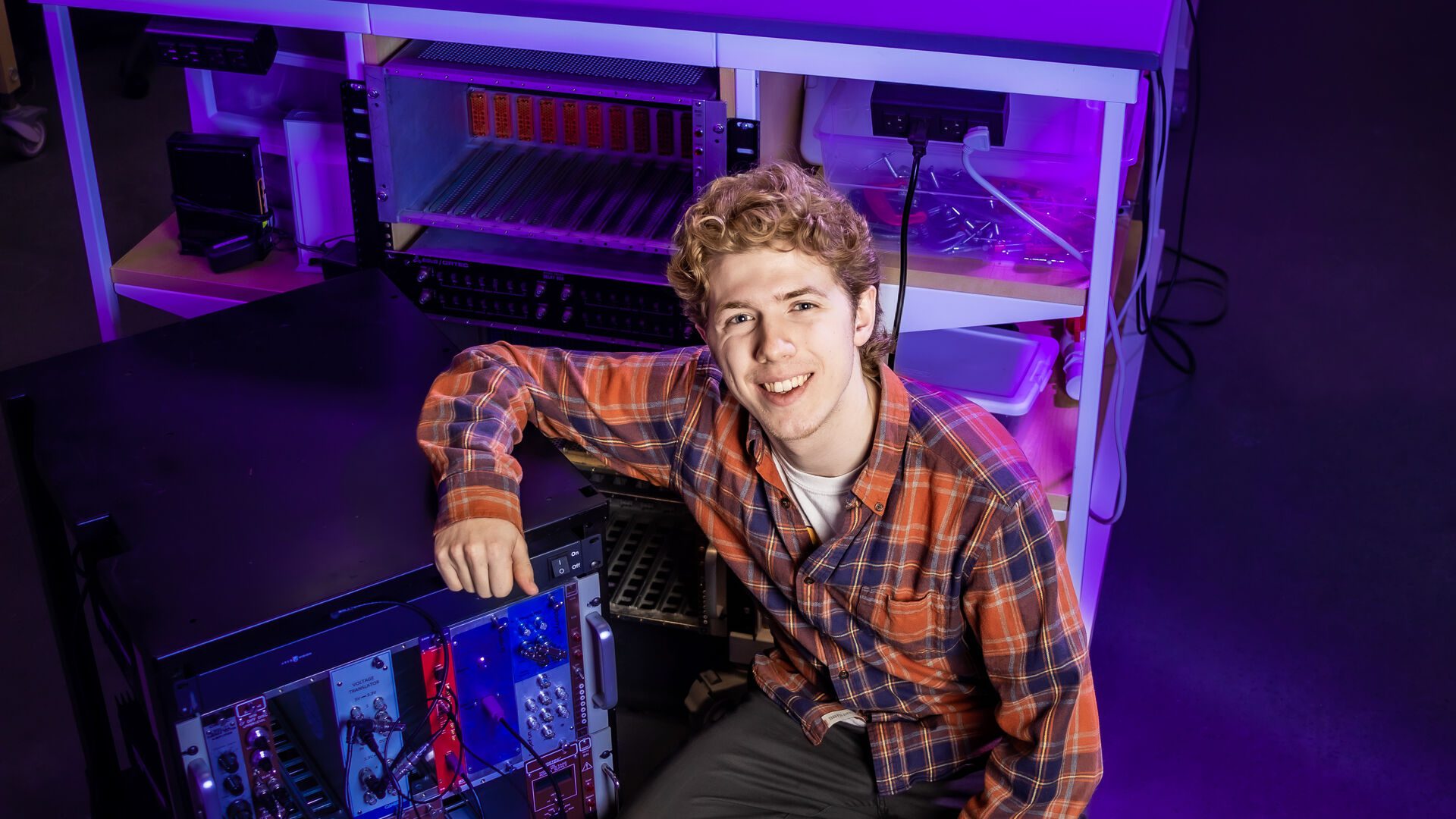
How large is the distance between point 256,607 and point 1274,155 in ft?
11.6

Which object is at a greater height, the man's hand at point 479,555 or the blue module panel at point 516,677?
the man's hand at point 479,555

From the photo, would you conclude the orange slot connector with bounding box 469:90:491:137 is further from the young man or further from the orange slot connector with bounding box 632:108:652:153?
the young man

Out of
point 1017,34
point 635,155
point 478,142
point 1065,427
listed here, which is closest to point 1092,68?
point 1017,34

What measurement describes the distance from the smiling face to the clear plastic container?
0.47 m

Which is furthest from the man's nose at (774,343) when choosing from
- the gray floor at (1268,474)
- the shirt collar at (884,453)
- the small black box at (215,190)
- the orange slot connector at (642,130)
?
the small black box at (215,190)

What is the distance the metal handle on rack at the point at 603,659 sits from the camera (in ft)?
→ 4.64

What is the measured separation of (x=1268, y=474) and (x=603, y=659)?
5.68ft

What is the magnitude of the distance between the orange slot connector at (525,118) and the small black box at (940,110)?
0.57m

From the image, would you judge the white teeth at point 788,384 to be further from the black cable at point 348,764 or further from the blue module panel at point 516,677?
the black cable at point 348,764

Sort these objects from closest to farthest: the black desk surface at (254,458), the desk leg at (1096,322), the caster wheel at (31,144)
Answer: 1. the black desk surface at (254,458)
2. the desk leg at (1096,322)
3. the caster wheel at (31,144)

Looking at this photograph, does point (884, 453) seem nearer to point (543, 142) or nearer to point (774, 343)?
point (774, 343)

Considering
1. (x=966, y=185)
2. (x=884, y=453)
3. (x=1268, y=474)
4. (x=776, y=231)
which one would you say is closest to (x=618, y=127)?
(x=966, y=185)

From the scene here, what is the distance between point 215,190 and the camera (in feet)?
7.17

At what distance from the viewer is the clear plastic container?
6.09 feet
